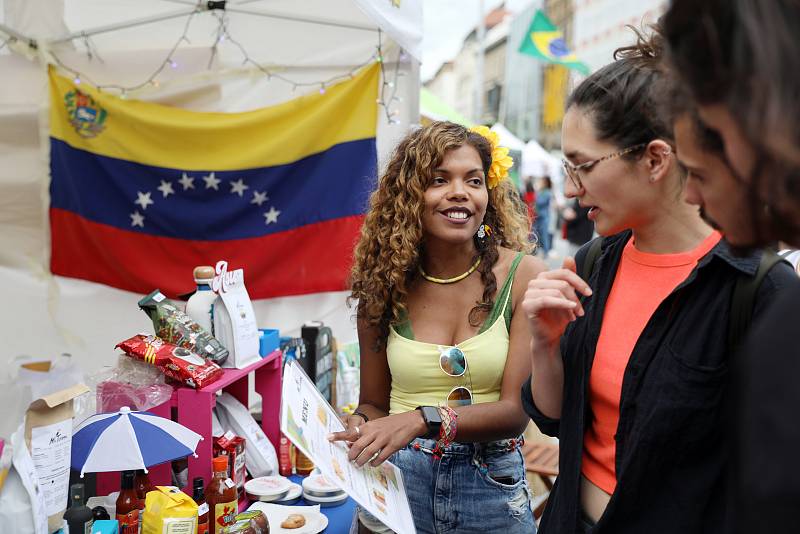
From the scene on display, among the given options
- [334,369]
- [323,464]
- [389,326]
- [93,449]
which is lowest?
[334,369]

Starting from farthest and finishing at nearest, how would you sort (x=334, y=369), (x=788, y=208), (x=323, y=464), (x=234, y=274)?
(x=334, y=369) < (x=234, y=274) < (x=323, y=464) < (x=788, y=208)

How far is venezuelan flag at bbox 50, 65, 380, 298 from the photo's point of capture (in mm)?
4102

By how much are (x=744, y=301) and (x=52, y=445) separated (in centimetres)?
154

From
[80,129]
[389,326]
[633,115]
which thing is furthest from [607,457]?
A: [80,129]

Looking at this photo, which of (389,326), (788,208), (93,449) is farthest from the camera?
(389,326)

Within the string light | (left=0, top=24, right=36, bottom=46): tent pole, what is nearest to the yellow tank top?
the string light

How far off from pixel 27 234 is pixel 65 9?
1.39 metres

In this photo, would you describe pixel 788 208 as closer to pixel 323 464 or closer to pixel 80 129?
pixel 323 464

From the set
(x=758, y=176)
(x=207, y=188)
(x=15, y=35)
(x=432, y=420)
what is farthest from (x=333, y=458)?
(x=15, y=35)

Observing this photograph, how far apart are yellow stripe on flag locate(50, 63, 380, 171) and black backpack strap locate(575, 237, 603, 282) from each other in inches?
102

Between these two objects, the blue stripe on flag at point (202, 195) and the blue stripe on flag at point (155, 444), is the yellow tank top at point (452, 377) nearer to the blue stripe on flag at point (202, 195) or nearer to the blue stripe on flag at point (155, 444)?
the blue stripe on flag at point (155, 444)

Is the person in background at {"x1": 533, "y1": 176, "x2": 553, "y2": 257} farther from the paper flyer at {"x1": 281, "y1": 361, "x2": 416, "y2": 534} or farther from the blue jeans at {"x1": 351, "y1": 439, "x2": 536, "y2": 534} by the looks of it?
the paper flyer at {"x1": 281, "y1": 361, "x2": 416, "y2": 534}

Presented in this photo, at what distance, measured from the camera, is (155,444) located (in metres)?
1.86

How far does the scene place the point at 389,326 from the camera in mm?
2082
